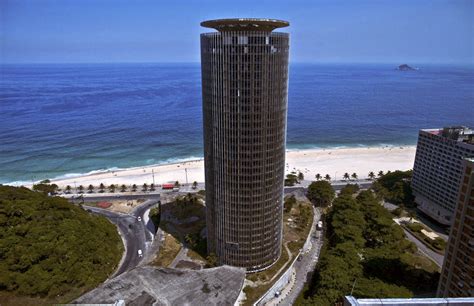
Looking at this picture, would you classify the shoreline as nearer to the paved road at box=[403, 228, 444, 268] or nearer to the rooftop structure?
the paved road at box=[403, 228, 444, 268]

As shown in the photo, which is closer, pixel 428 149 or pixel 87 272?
pixel 87 272

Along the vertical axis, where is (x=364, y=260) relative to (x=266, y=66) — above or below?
below

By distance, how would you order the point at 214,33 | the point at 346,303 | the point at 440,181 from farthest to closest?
1. the point at 440,181
2. the point at 214,33
3. the point at 346,303

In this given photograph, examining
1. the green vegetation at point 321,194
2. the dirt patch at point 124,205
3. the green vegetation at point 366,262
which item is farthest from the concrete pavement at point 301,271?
the dirt patch at point 124,205

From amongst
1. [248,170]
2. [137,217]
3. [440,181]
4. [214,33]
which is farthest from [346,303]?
[440,181]

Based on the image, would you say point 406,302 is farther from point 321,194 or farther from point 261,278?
point 321,194

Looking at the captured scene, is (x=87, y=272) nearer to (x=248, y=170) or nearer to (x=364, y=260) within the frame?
(x=248, y=170)

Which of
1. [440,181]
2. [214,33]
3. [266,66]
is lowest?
[440,181]

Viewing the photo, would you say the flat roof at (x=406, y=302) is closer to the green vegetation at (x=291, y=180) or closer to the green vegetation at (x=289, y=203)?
the green vegetation at (x=289, y=203)
